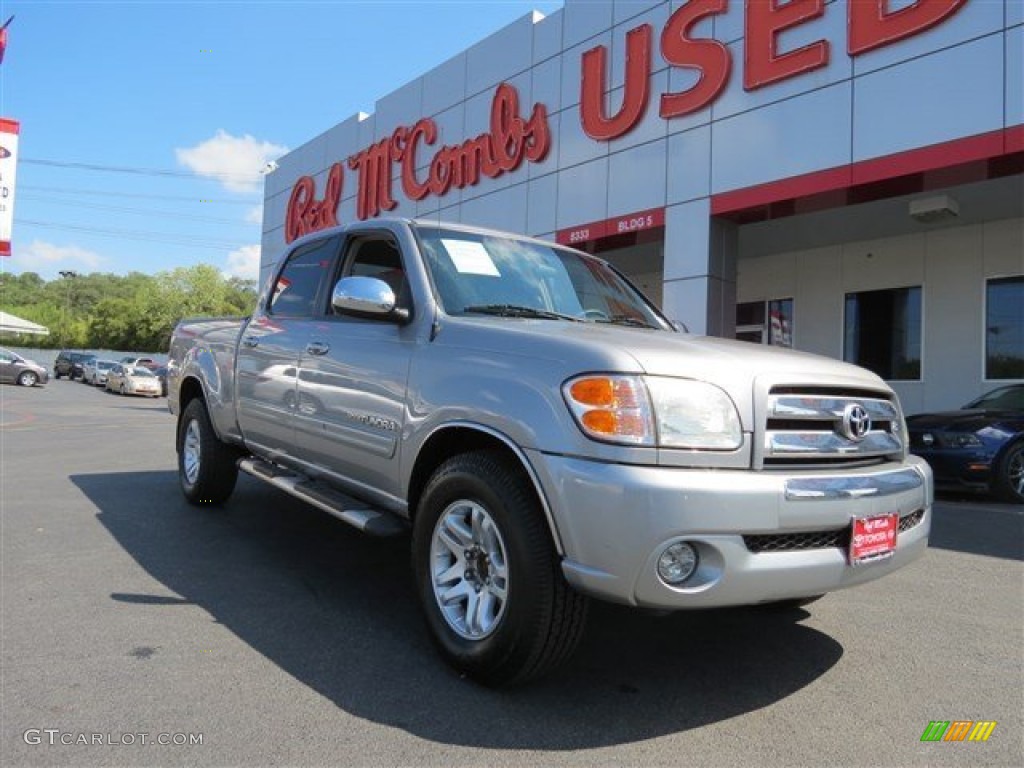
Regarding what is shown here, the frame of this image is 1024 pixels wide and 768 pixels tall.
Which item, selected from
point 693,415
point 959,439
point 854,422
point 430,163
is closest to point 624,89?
point 430,163

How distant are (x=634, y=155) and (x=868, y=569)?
39.2 feet

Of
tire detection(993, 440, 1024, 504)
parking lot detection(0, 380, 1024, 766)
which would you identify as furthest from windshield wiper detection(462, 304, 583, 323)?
tire detection(993, 440, 1024, 504)

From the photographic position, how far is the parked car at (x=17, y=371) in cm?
3070

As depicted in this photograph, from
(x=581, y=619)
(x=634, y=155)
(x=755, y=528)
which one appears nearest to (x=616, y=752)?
(x=581, y=619)

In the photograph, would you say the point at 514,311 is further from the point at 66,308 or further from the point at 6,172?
the point at 66,308

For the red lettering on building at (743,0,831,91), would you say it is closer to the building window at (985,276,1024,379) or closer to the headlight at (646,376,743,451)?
the building window at (985,276,1024,379)

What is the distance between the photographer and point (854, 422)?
3.02 meters

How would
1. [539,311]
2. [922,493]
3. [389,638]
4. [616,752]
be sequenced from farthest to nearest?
[539,311]
[389,638]
[922,493]
[616,752]

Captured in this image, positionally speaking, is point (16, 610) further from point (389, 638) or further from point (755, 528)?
point (755, 528)

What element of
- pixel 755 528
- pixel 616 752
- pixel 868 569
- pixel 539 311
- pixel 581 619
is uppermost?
pixel 539 311

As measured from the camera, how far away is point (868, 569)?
2877 mm

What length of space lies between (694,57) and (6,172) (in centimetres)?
2287

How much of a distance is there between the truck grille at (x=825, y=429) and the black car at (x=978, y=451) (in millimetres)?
5926

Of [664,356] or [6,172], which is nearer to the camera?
[664,356]
